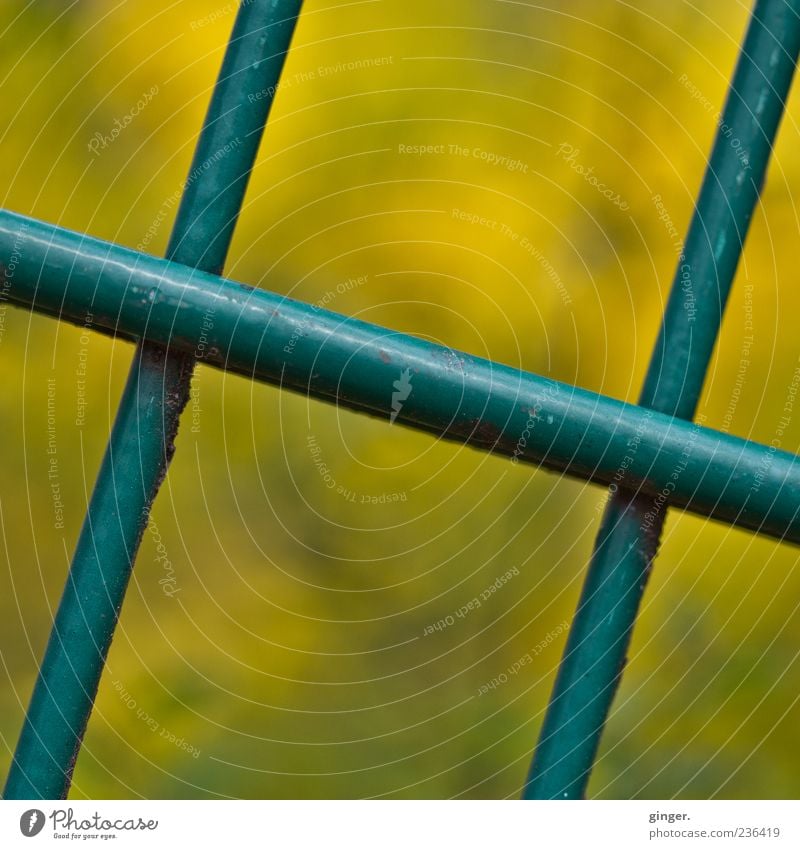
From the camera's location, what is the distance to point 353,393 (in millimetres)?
360

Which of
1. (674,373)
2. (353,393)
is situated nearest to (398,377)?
(353,393)

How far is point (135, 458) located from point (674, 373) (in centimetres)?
22

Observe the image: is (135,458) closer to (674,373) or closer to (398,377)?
(398,377)

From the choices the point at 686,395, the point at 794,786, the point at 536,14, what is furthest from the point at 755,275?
the point at 686,395

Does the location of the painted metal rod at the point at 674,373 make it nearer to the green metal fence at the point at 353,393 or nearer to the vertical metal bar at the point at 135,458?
the green metal fence at the point at 353,393

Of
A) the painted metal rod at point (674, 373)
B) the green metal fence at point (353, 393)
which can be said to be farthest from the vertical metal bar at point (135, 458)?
the painted metal rod at point (674, 373)

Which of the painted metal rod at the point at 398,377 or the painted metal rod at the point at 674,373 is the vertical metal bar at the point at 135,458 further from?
the painted metal rod at the point at 674,373

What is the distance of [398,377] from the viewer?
36 centimetres

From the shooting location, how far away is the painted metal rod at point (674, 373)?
0.40 meters

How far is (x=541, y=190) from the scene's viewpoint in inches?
38.6

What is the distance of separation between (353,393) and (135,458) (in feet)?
0.28

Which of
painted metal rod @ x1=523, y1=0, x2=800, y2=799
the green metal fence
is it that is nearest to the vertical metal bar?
the green metal fence

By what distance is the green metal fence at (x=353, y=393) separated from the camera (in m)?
0.35

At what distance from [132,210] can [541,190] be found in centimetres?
43
